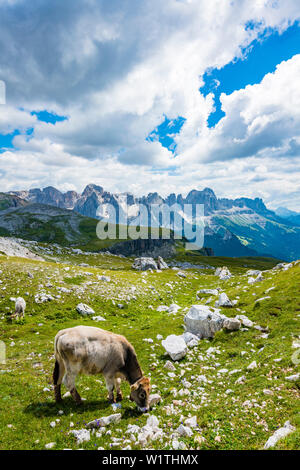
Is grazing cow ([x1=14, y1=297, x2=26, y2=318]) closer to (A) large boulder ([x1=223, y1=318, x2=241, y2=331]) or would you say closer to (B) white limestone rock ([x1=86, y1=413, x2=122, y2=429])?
(B) white limestone rock ([x1=86, y1=413, x2=122, y2=429])

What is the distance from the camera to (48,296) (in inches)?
1117

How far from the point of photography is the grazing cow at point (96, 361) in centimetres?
987

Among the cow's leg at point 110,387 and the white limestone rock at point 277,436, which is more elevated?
the white limestone rock at point 277,436

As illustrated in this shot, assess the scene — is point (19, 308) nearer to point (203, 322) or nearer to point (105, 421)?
point (203, 322)

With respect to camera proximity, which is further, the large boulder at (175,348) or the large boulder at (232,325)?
the large boulder at (232,325)

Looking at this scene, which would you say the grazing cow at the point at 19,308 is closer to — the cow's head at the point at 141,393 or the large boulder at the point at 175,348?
the large boulder at the point at 175,348

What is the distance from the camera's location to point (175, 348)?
15242mm

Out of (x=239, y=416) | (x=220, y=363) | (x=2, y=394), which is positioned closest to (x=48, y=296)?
(x=2, y=394)

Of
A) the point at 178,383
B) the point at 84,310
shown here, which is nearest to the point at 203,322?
the point at 178,383

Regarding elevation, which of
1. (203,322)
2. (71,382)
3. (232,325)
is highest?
(71,382)

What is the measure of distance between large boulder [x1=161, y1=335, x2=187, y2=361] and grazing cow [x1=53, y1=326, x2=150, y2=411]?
467 centimetres

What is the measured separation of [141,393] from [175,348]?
5.86 metres

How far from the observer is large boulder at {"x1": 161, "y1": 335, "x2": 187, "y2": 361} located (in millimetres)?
14812

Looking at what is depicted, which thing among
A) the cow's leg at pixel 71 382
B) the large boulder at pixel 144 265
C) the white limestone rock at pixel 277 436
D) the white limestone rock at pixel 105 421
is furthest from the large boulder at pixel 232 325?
the large boulder at pixel 144 265
